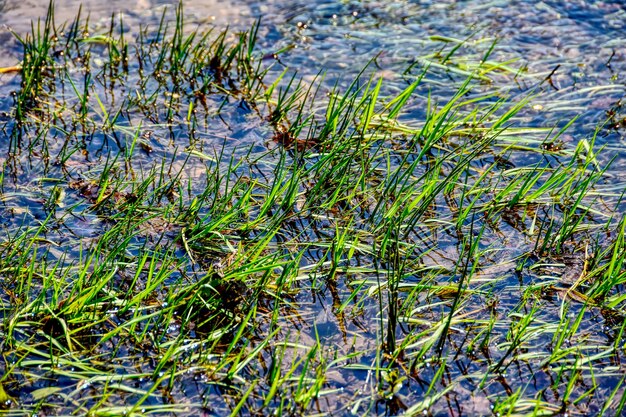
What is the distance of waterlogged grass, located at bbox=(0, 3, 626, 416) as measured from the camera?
2654 mm

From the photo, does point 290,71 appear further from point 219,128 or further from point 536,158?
point 536,158

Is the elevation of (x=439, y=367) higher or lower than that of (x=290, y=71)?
lower

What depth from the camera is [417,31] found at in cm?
509

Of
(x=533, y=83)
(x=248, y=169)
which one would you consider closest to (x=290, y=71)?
(x=248, y=169)

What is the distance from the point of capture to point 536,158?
3959 millimetres

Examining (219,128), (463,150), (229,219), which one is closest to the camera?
(229,219)

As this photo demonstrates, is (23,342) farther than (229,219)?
No

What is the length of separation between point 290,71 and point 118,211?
1703mm

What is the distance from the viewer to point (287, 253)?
3.28m

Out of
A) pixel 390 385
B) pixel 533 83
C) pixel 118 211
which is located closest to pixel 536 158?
pixel 533 83

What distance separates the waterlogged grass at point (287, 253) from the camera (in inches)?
104

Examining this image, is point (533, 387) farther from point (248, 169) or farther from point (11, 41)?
point (11, 41)

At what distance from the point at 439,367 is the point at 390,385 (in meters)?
0.21

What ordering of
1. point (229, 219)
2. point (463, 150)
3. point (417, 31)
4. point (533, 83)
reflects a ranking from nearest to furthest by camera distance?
point (229, 219)
point (463, 150)
point (533, 83)
point (417, 31)
